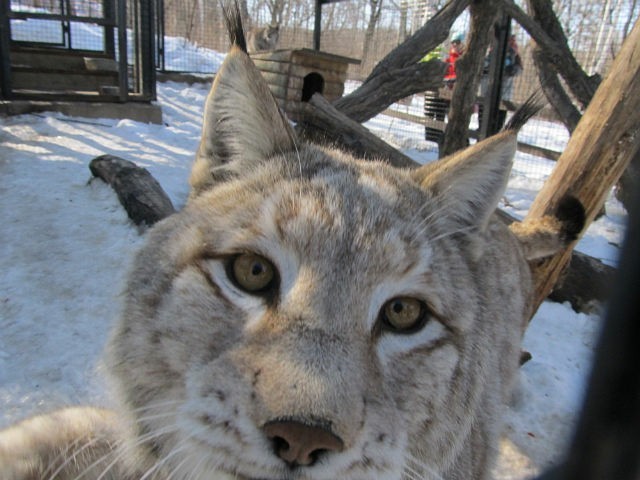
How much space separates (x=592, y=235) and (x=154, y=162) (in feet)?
20.3

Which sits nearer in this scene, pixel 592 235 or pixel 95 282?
pixel 95 282

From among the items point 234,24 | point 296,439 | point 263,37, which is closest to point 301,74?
point 234,24

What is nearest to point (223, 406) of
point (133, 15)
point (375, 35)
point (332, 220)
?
point (332, 220)

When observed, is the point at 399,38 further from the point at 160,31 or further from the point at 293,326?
the point at 293,326

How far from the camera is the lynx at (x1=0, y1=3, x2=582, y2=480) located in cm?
161

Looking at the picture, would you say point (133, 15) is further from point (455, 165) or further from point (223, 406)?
point (223, 406)

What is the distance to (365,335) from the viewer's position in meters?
1.90

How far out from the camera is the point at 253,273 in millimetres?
1976

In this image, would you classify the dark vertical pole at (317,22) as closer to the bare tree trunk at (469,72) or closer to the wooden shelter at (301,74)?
the wooden shelter at (301,74)

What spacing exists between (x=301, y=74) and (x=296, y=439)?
9.48 m

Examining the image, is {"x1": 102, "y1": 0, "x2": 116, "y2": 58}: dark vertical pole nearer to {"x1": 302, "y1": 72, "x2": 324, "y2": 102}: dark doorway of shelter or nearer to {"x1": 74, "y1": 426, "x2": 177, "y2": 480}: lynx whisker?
{"x1": 302, "y1": 72, "x2": 324, "y2": 102}: dark doorway of shelter

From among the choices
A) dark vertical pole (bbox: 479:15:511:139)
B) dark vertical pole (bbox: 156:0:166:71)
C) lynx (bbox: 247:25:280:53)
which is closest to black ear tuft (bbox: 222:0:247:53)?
dark vertical pole (bbox: 479:15:511:139)

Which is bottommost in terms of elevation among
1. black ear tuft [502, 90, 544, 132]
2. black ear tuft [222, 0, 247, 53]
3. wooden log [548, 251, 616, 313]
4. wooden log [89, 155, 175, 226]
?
wooden log [548, 251, 616, 313]

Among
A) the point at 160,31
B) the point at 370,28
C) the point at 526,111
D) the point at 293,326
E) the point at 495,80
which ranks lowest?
the point at 293,326
